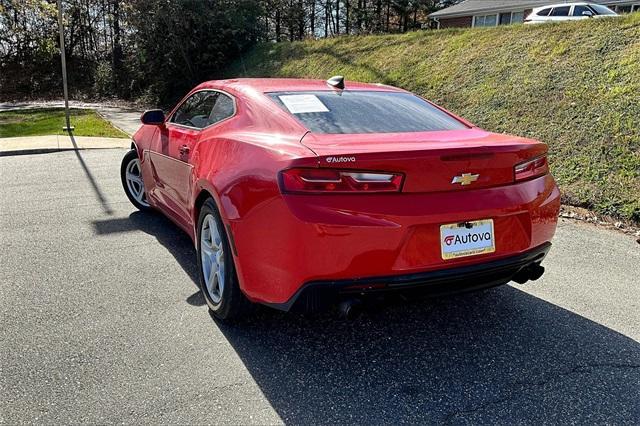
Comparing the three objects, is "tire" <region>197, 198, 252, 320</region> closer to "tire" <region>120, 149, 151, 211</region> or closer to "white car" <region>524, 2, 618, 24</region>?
"tire" <region>120, 149, 151, 211</region>

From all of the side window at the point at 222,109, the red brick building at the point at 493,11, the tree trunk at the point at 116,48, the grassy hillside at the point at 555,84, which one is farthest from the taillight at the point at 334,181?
the red brick building at the point at 493,11

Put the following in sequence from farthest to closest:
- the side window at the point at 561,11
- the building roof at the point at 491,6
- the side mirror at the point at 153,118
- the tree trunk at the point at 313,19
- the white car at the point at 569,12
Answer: the tree trunk at the point at 313,19 < the building roof at the point at 491,6 < the side window at the point at 561,11 < the white car at the point at 569,12 < the side mirror at the point at 153,118

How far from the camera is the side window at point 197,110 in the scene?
3.90 metres

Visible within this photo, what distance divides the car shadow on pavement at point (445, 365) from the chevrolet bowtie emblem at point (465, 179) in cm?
68

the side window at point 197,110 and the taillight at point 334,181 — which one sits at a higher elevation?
the side window at point 197,110

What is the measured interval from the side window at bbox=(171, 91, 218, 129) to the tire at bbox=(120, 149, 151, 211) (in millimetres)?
1350

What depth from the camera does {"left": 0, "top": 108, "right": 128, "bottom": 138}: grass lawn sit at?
12195 mm

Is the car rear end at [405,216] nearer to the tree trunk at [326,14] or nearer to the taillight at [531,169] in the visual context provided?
the taillight at [531,169]

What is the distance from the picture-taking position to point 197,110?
4113mm

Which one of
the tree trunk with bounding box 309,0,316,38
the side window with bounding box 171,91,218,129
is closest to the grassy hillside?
the side window with bounding box 171,91,218,129

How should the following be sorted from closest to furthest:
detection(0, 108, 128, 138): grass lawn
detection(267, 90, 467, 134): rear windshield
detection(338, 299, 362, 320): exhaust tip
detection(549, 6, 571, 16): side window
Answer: detection(338, 299, 362, 320): exhaust tip < detection(267, 90, 467, 134): rear windshield < detection(0, 108, 128, 138): grass lawn < detection(549, 6, 571, 16): side window

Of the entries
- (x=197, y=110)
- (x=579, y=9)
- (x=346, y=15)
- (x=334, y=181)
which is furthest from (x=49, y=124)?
(x=346, y=15)

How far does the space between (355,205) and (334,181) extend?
0.49ft

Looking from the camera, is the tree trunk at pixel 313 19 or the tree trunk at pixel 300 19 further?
the tree trunk at pixel 313 19
